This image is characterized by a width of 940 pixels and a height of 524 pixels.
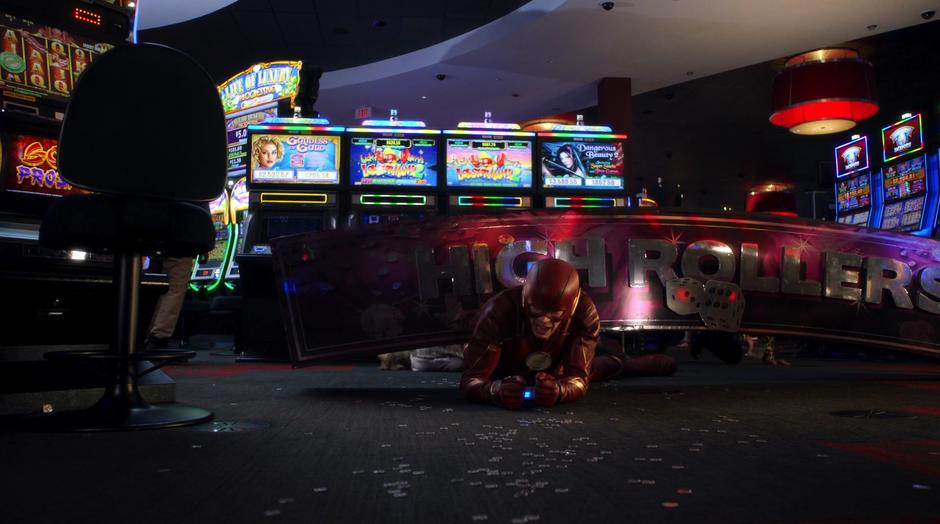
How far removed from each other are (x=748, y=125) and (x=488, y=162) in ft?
26.4

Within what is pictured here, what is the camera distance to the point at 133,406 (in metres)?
2.31

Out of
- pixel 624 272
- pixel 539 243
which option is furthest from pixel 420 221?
pixel 624 272

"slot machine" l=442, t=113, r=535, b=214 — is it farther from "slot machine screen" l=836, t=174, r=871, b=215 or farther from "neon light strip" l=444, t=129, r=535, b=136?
"slot machine screen" l=836, t=174, r=871, b=215

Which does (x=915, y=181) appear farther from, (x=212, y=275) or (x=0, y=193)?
(x=0, y=193)

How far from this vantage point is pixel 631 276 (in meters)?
3.75

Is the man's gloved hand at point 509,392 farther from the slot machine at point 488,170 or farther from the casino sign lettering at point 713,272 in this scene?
the slot machine at point 488,170

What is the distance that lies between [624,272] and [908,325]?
178 cm

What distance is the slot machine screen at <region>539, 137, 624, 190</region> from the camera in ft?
20.0

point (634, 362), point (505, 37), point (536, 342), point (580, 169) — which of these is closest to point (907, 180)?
point (505, 37)

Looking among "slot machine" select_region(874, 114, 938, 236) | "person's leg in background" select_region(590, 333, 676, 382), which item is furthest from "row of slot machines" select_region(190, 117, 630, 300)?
"slot machine" select_region(874, 114, 938, 236)

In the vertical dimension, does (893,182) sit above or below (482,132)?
above

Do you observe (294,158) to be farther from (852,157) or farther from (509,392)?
(852,157)

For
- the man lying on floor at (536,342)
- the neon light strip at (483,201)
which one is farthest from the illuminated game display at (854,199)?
the man lying on floor at (536,342)

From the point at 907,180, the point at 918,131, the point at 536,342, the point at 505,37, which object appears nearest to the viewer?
the point at 536,342
